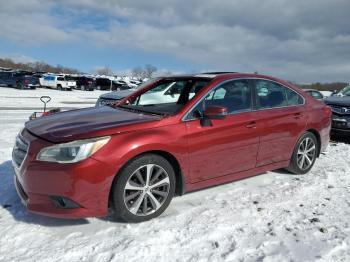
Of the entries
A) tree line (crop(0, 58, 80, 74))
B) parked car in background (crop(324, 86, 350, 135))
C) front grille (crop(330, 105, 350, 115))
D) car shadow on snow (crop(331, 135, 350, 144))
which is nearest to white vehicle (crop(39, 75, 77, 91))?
car shadow on snow (crop(331, 135, 350, 144))

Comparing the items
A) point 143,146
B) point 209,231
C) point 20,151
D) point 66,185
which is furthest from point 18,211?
point 209,231

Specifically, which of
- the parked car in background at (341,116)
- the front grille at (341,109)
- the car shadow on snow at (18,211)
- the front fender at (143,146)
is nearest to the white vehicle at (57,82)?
the parked car in background at (341,116)

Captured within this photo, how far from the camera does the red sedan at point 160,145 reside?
3758 millimetres

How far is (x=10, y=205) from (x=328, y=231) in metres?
3.55

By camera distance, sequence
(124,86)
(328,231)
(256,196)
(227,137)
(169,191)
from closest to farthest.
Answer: (328,231), (169,191), (227,137), (256,196), (124,86)

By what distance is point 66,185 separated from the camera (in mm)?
3693

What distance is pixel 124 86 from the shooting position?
153 feet

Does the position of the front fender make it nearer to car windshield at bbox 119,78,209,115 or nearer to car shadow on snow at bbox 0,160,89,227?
car windshield at bbox 119,78,209,115

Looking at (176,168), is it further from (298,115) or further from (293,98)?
(293,98)

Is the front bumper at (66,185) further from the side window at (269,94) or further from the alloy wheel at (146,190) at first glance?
the side window at (269,94)

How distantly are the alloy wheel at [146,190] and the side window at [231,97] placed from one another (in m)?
0.91

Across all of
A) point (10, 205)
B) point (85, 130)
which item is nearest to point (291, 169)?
point (85, 130)

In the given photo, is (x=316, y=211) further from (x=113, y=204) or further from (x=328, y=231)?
(x=113, y=204)

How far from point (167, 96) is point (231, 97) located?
3.82 feet
